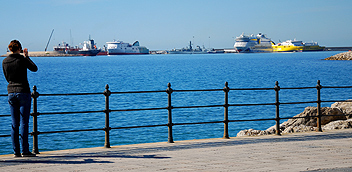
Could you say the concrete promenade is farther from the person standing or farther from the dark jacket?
the dark jacket

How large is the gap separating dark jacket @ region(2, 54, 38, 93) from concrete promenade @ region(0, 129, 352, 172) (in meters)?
1.18

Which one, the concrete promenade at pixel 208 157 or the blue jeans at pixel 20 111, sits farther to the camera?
the blue jeans at pixel 20 111

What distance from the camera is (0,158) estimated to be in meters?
7.87

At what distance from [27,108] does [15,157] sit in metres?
0.90

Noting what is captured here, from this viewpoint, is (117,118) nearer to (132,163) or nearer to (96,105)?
(96,105)

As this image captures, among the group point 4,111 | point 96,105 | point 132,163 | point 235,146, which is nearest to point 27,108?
point 132,163

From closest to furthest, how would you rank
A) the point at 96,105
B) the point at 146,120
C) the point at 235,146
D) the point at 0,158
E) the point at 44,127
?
1. the point at 0,158
2. the point at 235,146
3. the point at 44,127
4. the point at 146,120
5. the point at 96,105

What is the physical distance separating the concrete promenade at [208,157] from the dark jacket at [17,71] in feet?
3.87

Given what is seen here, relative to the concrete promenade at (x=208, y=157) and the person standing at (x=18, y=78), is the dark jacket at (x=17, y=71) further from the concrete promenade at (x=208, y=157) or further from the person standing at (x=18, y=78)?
the concrete promenade at (x=208, y=157)

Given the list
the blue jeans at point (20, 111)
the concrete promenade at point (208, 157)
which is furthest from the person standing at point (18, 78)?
the concrete promenade at point (208, 157)

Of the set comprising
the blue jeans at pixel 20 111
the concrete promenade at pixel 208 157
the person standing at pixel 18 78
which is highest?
the person standing at pixel 18 78

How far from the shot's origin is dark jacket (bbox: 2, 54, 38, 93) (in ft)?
24.6

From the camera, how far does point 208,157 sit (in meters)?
7.85

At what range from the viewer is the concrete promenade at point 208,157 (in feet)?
23.0
